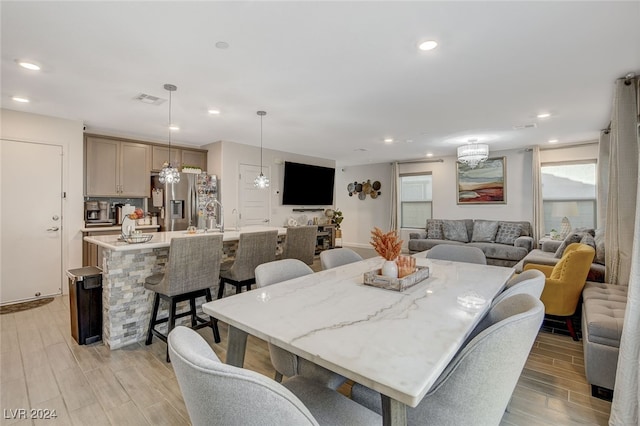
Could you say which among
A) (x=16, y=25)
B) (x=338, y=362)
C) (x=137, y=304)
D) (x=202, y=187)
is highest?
(x=16, y=25)

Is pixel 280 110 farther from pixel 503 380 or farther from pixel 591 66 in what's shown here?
pixel 503 380

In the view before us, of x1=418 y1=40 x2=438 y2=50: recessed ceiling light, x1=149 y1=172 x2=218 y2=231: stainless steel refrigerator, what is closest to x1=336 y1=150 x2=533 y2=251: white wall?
x1=149 y1=172 x2=218 y2=231: stainless steel refrigerator

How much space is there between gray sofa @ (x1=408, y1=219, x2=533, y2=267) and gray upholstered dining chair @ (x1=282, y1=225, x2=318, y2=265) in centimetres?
381

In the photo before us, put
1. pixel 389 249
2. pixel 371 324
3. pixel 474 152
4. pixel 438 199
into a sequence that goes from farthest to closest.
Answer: pixel 438 199 < pixel 474 152 < pixel 389 249 < pixel 371 324

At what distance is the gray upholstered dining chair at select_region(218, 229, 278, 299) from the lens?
309 cm

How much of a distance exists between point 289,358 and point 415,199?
7146mm

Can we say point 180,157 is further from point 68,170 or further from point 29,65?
point 29,65

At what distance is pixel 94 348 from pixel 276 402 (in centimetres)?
291

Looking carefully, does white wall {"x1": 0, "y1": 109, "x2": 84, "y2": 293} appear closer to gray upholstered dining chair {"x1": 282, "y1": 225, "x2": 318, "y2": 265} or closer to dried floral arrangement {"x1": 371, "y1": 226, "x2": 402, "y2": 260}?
gray upholstered dining chair {"x1": 282, "y1": 225, "x2": 318, "y2": 265}

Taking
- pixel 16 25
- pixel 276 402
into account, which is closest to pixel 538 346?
pixel 276 402

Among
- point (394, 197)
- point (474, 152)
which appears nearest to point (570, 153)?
point (474, 152)

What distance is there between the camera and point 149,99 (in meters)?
3.48

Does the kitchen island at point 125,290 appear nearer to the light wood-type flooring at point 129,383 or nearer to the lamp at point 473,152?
the light wood-type flooring at point 129,383

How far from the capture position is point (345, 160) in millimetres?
8227
